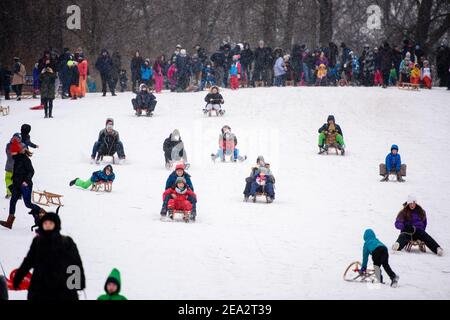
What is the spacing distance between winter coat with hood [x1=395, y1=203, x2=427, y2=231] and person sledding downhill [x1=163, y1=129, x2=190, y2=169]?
862 cm

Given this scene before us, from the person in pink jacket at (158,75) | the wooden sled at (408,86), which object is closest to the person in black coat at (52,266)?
the person in pink jacket at (158,75)

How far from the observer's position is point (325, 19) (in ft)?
136

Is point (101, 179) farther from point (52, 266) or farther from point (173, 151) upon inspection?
point (52, 266)

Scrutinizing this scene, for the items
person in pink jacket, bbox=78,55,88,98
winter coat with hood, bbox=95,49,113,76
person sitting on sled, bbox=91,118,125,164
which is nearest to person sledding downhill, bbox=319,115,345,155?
person sitting on sled, bbox=91,118,125,164

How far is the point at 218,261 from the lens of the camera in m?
14.1

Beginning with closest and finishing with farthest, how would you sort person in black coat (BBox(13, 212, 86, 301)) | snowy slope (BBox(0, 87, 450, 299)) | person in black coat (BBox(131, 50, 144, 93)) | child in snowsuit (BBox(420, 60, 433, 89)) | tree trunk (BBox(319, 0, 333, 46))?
1. person in black coat (BBox(13, 212, 86, 301))
2. snowy slope (BBox(0, 87, 450, 299))
3. person in black coat (BBox(131, 50, 144, 93))
4. child in snowsuit (BBox(420, 60, 433, 89))
5. tree trunk (BBox(319, 0, 333, 46))

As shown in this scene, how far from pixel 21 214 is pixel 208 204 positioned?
3.98m

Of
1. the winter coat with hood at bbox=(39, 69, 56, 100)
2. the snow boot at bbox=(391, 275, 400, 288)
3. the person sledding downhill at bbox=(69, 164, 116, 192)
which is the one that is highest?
the winter coat with hood at bbox=(39, 69, 56, 100)

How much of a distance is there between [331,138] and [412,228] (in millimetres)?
10640

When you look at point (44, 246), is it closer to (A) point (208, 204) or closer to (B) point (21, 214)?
(B) point (21, 214)

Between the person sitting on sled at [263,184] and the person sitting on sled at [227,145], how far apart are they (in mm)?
5007

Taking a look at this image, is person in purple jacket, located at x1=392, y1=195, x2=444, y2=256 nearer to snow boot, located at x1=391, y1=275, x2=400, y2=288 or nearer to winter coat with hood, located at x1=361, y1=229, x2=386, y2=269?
winter coat with hood, located at x1=361, y1=229, x2=386, y2=269

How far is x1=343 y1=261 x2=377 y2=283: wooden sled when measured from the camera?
13.4m

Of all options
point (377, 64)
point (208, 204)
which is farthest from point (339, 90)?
point (208, 204)
